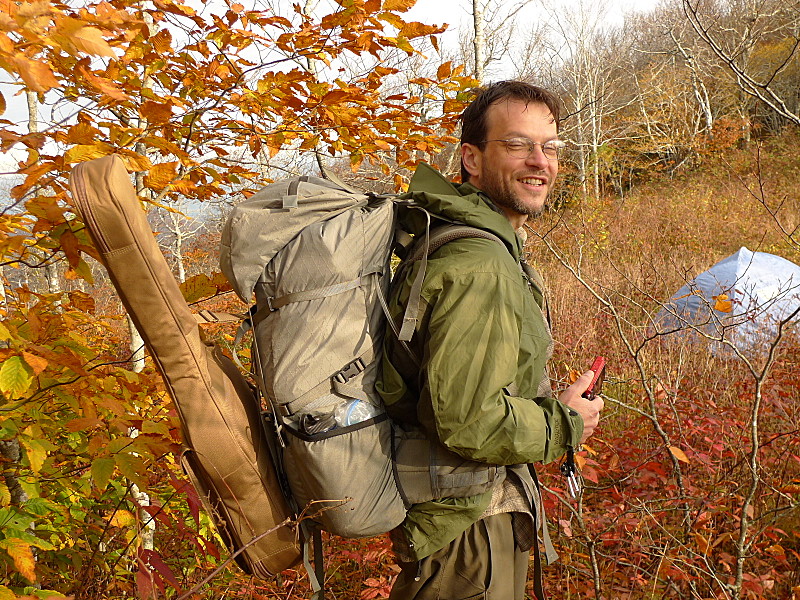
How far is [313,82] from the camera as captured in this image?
8.40ft

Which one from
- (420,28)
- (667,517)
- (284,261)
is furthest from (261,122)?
(667,517)

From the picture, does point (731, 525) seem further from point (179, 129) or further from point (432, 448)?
point (179, 129)

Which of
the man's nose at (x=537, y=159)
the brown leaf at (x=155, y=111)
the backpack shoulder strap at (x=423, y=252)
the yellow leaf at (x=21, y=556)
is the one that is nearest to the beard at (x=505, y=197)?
the man's nose at (x=537, y=159)

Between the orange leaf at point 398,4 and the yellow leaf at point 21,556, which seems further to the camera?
the orange leaf at point 398,4

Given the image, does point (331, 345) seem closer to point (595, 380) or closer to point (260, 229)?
point (260, 229)

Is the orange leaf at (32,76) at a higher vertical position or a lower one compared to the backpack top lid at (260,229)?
higher

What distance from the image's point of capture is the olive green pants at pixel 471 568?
159cm

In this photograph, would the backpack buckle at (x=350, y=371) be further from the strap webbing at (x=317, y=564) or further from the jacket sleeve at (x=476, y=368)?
the strap webbing at (x=317, y=564)

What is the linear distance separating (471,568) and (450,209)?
3.29ft

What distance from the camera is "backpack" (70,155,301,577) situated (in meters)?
1.18

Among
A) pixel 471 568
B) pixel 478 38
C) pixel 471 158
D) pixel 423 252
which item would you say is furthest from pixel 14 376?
pixel 478 38

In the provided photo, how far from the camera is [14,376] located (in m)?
1.51

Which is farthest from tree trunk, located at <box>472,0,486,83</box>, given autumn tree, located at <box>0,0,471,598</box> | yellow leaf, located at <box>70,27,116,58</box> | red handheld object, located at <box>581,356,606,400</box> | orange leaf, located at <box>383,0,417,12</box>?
yellow leaf, located at <box>70,27,116,58</box>

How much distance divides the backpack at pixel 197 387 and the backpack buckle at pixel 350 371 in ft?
0.93
